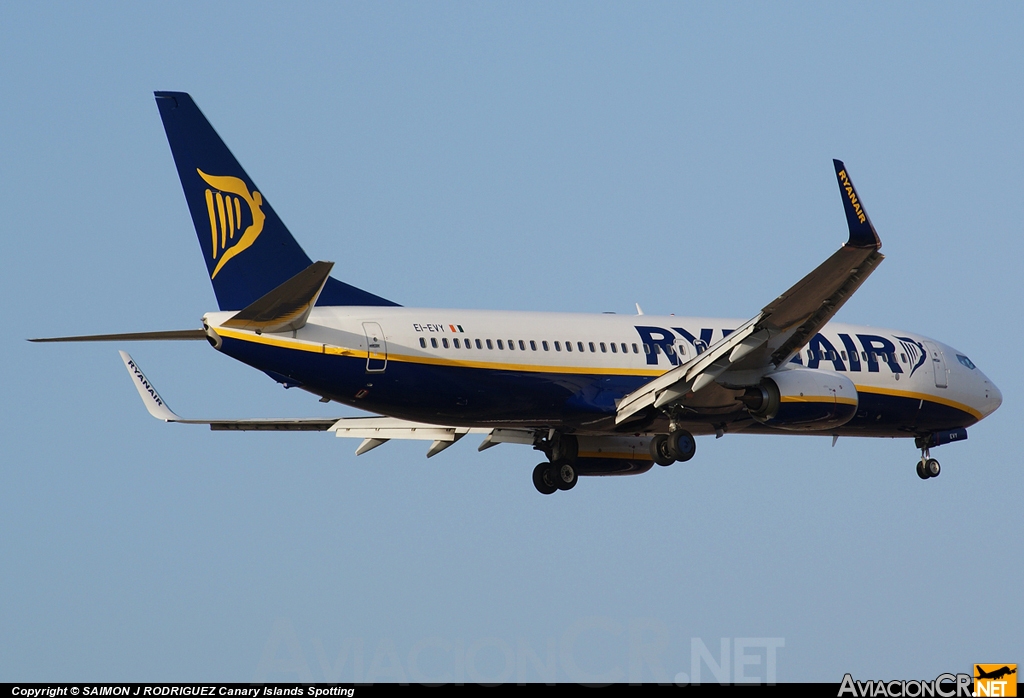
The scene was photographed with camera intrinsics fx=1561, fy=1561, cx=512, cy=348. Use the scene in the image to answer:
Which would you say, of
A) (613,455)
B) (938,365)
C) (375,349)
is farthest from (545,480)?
(938,365)

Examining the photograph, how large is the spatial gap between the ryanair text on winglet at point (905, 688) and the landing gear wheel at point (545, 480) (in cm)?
1562

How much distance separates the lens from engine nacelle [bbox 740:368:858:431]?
3550 centimetres

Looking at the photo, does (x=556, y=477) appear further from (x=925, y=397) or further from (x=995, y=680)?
(x=995, y=680)

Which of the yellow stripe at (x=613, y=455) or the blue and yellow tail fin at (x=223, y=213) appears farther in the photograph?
the yellow stripe at (x=613, y=455)

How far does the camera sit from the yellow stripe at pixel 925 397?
1560 inches

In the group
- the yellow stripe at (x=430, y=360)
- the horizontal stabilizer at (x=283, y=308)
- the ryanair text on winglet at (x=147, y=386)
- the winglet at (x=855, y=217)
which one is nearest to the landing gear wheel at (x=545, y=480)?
the yellow stripe at (x=430, y=360)

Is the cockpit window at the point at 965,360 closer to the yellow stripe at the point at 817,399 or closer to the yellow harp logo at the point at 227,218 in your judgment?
the yellow stripe at the point at 817,399

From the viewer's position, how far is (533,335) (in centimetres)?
3519

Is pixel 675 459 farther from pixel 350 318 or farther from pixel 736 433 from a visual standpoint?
pixel 350 318

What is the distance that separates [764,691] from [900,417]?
17.7 metres

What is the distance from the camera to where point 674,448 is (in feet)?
117

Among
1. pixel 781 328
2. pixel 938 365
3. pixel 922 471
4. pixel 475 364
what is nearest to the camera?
pixel 475 364

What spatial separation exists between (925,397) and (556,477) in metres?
9.97

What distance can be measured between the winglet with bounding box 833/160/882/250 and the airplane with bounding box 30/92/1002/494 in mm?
28
